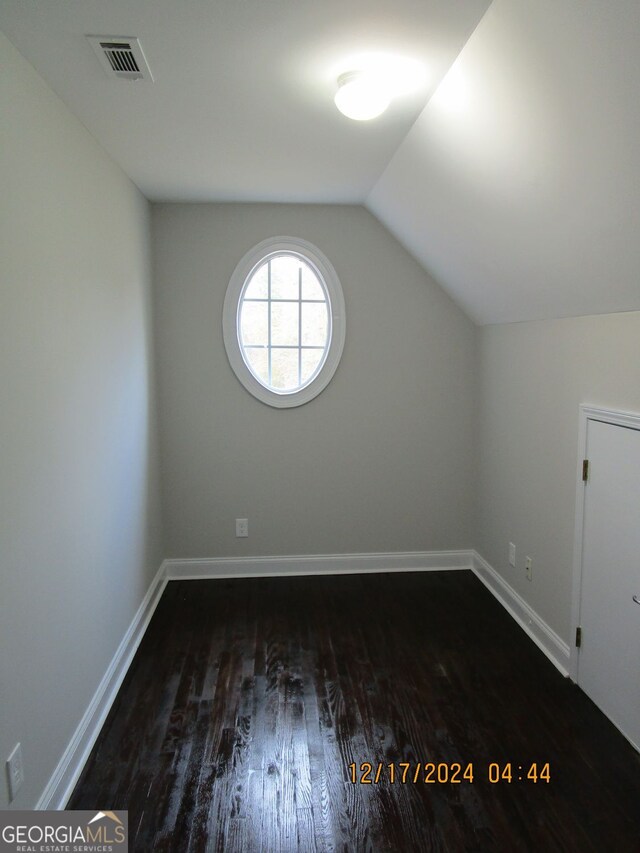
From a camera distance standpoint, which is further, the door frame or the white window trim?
the white window trim

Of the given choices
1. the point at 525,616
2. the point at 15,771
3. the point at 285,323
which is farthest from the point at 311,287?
the point at 15,771

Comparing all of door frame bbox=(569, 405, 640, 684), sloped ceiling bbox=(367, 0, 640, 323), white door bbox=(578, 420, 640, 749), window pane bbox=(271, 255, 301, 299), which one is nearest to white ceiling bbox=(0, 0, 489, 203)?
sloped ceiling bbox=(367, 0, 640, 323)

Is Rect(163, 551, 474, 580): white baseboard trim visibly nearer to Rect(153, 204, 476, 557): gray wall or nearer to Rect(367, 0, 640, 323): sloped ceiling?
Rect(153, 204, 476, 557): gray wall

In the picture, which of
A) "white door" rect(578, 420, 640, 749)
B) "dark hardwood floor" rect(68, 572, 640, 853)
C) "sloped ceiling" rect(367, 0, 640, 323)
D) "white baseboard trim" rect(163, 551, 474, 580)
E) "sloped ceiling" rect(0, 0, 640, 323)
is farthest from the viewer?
"white baseboard trim" rect(163, 551, 474, 580)

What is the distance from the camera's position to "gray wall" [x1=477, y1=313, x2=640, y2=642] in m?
2.47

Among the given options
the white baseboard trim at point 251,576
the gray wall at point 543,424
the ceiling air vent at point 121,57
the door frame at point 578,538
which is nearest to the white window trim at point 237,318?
the gray wall at point 543,424

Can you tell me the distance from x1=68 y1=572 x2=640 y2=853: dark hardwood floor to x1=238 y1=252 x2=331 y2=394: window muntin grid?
151 cm

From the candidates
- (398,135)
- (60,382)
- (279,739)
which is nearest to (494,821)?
(279,739)

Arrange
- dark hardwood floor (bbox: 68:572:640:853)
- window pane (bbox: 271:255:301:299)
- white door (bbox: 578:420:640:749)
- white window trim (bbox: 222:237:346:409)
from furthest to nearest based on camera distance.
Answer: window pane (bbox: 271:255:301:299), white window trim (bbox: 222:237:346:409), white door (bbox: 578:420:640:749), dark hardwood floor (bbox: 68:572:640:853)

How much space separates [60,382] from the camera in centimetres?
212

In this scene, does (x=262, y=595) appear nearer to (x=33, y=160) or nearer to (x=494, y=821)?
(x=494, y=821)

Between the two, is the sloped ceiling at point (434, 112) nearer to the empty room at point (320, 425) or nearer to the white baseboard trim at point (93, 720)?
the empty room at point (320, 425)

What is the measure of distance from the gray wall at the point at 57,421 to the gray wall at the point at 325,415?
0.74 meters

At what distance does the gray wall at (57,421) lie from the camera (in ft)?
5.73
